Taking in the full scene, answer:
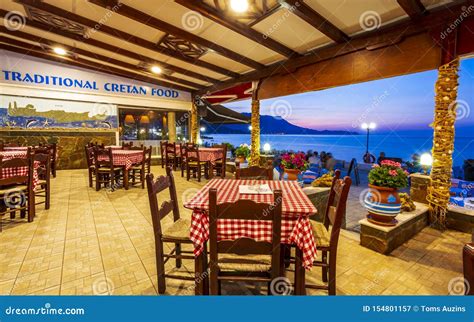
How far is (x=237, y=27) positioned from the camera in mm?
4613

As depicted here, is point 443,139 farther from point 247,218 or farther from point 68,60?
point 68,60

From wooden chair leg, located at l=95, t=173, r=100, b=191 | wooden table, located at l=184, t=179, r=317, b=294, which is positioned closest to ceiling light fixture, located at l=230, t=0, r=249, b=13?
wooden table, located at l=184, t=179, r=317, b=294

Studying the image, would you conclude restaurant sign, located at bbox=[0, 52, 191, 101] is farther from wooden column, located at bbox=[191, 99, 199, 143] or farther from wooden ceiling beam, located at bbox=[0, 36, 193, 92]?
wooden column, located at bbox=[191, 99, 199, 143]

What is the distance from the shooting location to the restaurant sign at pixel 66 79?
7.39 meters

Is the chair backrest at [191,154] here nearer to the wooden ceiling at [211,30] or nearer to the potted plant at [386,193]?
the wooden ceiling at [211,30]

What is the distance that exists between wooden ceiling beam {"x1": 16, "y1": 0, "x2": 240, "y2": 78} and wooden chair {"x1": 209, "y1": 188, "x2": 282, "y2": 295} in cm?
594

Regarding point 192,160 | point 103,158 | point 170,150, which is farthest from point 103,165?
point 170,150

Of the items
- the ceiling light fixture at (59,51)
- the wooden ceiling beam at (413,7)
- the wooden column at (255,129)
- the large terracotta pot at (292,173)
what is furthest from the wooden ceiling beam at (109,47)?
the wooden ceiling beam at (413,7)

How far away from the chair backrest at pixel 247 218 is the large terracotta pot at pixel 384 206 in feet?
6.23

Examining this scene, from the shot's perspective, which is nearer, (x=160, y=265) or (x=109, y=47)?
(x=160, y=265)

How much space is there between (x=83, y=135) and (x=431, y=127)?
979cm

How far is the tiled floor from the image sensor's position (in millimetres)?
2055

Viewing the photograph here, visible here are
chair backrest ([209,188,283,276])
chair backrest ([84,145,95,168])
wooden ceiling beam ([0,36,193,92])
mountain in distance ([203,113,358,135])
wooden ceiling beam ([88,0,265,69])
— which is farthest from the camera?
mountain in distance ([203,113,358,135])

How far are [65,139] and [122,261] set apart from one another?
25.2 ft
